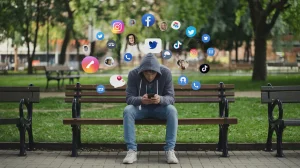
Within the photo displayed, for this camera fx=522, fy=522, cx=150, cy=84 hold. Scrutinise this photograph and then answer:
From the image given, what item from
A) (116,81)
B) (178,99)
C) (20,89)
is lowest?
(178,99)

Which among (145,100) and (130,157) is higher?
(145,100)

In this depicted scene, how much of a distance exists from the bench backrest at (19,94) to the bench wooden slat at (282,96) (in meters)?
3.26

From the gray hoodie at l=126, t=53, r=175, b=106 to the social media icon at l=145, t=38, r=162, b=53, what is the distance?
4.3 inches

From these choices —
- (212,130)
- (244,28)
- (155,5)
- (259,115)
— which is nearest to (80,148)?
(212,130)

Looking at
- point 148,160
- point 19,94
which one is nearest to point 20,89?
point 19,94

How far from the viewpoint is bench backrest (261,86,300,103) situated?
24.6 ft

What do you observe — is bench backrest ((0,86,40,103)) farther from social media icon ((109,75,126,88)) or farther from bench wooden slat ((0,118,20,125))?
social media icon ((109,75,126,88))

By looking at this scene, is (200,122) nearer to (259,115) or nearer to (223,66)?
(259,115)

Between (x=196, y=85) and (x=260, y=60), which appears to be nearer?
(x=196, y=85)

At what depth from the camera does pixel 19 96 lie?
7.61 m

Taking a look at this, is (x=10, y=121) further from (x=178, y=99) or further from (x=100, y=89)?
(x=178, y=99)

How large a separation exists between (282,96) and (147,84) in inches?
79.6

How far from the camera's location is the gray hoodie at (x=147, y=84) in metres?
6.89

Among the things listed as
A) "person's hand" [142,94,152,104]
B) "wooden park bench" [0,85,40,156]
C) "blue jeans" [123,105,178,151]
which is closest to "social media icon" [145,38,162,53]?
"person's hand" [142,94,152,104]
